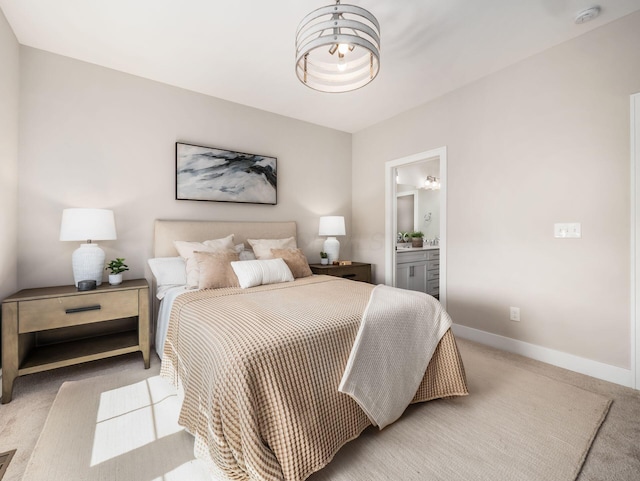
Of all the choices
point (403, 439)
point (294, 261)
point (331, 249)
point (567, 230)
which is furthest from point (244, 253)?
point (567, 230)

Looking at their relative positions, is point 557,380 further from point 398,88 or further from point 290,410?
point 398,88

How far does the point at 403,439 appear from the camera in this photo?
155cm

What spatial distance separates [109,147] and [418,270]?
4.10 m

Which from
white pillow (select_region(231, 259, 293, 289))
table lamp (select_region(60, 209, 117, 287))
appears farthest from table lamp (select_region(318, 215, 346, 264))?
table lamp (select_region(60, 209, 117, 287))

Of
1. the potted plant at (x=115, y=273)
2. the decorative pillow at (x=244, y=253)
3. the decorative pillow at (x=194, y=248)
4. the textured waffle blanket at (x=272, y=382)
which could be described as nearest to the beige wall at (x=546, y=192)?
the textured waffle blanket at (x=272, y=382)

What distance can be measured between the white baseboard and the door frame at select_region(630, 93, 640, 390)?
0.08 m

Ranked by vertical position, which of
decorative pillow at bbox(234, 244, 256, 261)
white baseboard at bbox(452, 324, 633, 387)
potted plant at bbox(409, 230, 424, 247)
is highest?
potted plant at bbox(409, 230, 424, 247)

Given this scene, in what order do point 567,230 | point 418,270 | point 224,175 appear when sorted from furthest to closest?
point 418,270 < point 224,175 < point 567,230

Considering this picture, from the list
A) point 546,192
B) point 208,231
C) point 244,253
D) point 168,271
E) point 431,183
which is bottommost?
point 168,271

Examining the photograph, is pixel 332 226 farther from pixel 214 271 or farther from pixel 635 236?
pixel 635 236

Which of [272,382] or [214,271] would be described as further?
[214,271]

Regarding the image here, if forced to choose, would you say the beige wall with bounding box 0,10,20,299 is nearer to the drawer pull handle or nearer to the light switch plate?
the drawer pull handle

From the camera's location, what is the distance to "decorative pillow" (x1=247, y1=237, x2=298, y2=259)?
3002 millimetres

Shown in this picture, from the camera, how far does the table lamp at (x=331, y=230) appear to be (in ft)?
12.3
